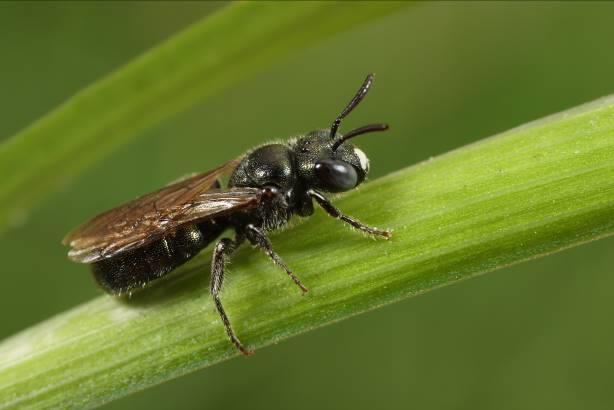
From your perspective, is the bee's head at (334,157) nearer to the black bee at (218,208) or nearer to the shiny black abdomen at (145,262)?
the black bee at (218,208)

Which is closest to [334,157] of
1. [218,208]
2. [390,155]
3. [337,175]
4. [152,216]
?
[337,175]

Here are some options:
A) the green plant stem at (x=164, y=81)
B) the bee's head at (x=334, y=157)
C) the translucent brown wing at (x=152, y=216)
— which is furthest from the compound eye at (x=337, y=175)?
the green plant stem at (x=164, y=81)

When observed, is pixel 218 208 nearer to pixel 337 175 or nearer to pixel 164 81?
pixel 337 175

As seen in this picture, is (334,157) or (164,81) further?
(334,157)

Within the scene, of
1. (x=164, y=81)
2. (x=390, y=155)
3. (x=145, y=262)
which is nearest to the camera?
(x=164, y=81)

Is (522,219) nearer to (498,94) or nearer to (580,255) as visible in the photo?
(580,255)

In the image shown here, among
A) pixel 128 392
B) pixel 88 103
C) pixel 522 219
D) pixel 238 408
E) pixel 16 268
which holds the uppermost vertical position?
pixel 88 103

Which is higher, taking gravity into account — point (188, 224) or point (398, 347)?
point (188, 224)

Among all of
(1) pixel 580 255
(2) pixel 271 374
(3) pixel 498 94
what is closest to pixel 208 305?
(2) pixel 271 374
